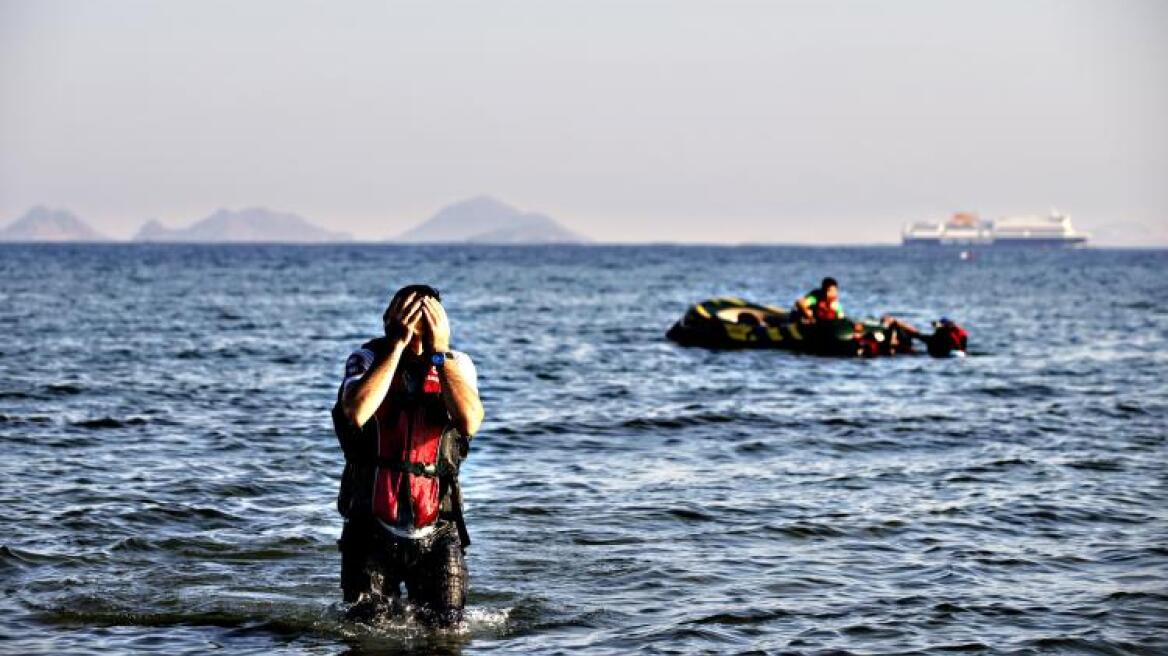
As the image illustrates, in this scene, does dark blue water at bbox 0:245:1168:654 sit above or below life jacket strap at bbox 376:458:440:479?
below

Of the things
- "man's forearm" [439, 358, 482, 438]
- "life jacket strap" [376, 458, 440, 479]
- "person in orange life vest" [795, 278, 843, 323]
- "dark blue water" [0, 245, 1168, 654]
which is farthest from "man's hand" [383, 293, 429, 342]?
"person in orange life vest" [795, 278, 843, 323]

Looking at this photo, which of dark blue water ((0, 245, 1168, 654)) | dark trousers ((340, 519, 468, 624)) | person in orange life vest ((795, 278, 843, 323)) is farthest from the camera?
person in orange life vest ((795, 278, 843, 323))

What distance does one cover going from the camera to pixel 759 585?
32.2 feet

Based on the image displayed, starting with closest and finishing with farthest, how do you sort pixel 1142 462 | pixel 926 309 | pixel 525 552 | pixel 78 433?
1. pixel 525 552
2. pixel 1142 462
3. pixel 78 433
4. pixel 926 309

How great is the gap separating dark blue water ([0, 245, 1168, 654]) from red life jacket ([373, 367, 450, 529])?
983 millimetres

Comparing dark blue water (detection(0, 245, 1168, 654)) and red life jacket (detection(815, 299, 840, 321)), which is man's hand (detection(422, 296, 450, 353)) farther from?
red life jacket (detection(815, 299, 840, 321))

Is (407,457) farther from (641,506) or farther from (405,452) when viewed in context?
(641,506)

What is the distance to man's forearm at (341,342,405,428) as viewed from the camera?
6.63 metres

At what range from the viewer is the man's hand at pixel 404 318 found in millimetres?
6621

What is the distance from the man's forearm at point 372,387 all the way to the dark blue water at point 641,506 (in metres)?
1.64

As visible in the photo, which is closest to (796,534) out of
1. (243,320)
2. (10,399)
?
(10,399)

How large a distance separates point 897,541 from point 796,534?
0.79 m

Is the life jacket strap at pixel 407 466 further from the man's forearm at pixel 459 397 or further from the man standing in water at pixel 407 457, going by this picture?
the man's forearm at pixel 459 397

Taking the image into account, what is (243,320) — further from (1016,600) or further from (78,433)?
(1016,600)
